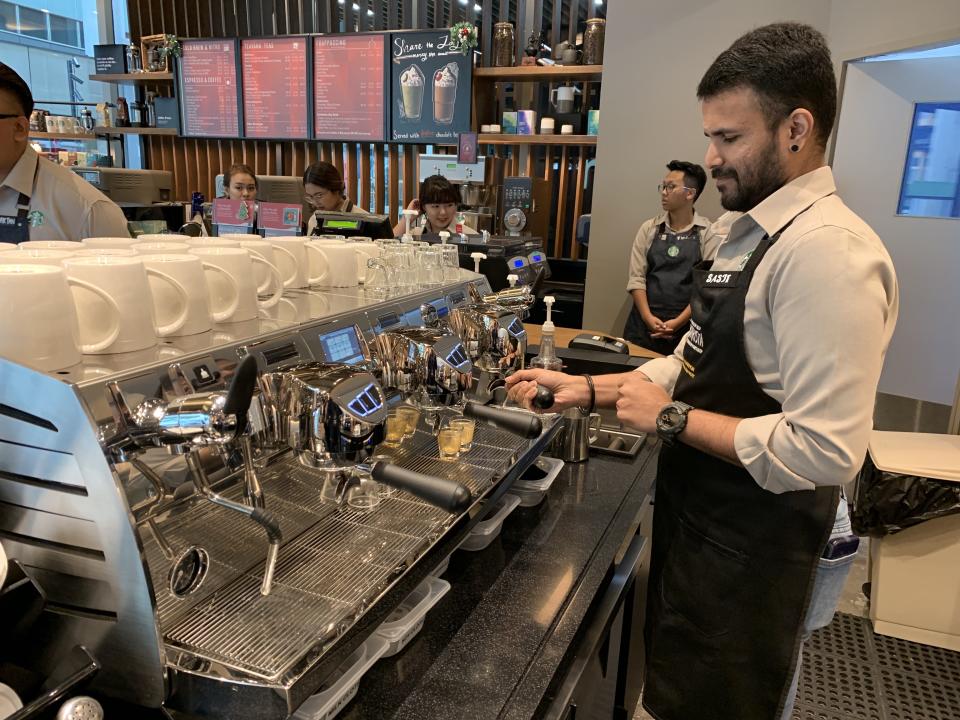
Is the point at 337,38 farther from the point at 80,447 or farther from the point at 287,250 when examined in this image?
the point at 80,447

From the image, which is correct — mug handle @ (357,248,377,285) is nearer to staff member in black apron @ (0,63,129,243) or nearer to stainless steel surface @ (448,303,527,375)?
stainless steel surface @ (448,303,527,375)

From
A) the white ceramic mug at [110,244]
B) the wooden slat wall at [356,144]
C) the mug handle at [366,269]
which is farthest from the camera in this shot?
the wooden slat wall at [356,144]

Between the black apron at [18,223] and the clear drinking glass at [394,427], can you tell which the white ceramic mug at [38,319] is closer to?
the clear drinking glass at [394,427]

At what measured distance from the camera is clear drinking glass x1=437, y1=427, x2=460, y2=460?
4.20 ft

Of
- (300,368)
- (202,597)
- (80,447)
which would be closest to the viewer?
(80,447)

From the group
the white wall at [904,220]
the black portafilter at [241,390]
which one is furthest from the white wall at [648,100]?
the black portafilter at [241,390]

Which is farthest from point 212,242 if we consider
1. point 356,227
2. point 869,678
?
point 869,678

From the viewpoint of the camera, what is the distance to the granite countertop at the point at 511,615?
91 cm

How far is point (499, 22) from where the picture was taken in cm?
528

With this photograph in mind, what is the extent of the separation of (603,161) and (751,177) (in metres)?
3.11

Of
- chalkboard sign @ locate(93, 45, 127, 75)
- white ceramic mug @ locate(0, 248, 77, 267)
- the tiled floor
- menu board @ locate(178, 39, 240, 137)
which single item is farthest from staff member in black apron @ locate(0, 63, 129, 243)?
chalkboard sign @ locate(93, 45, 127, 75)

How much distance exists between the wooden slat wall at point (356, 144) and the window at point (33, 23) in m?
1.16

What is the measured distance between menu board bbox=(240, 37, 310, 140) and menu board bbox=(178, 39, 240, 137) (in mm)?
161

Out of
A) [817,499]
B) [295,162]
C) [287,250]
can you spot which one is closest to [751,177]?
[817,499]
